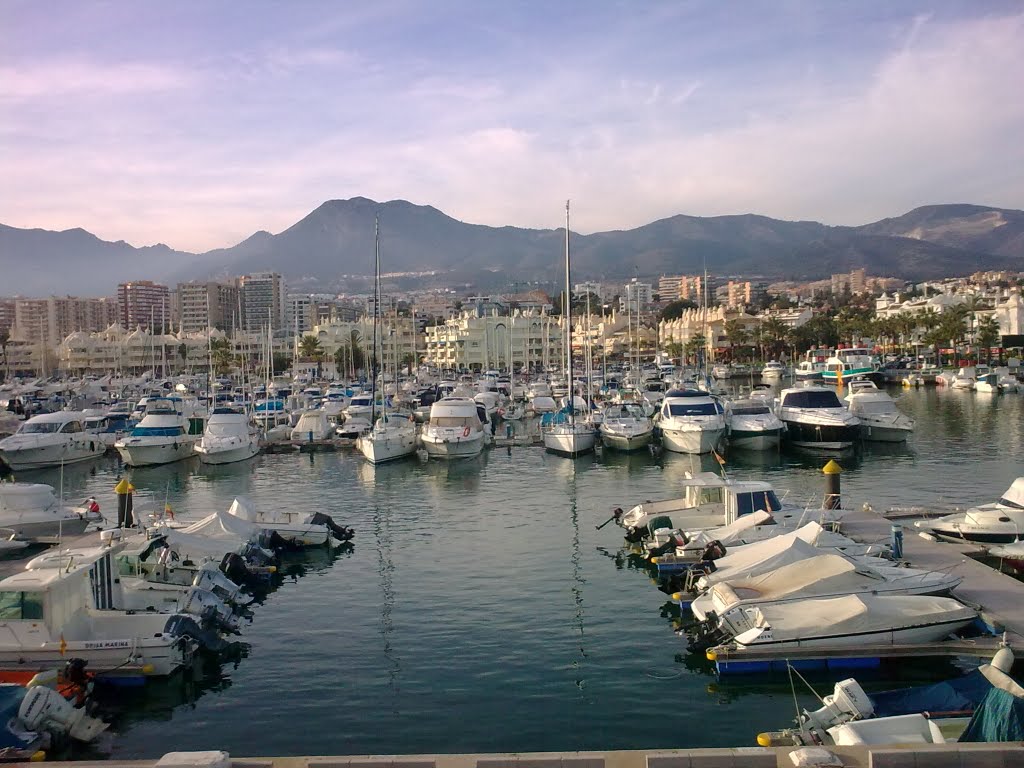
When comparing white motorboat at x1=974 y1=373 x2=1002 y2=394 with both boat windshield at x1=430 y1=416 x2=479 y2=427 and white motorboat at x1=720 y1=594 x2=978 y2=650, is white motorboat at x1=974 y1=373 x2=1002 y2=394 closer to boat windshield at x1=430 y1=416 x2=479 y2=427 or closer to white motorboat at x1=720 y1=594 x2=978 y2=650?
boat windshield at x1=430 y1=416 x2=479 y2=427

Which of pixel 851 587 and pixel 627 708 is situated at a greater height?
pixel 851 587

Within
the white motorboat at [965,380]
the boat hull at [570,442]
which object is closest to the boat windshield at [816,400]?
the boat hull at [570,442]

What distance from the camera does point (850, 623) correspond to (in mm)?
15461

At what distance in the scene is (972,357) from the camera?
100250 mm

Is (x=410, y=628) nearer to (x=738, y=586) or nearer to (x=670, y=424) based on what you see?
(x=738, y=586)

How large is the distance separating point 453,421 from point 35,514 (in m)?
21.2

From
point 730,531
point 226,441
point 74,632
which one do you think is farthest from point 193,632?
point 226,441

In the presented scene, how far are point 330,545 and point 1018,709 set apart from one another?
18952 millimetres

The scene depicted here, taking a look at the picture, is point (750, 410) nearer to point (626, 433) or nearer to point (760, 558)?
point (626, 433)

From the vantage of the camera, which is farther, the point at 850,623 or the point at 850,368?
the point at 850,368

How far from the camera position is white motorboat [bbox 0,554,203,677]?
15.1m

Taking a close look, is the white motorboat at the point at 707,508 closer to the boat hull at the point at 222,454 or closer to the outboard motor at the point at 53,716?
the outboard motor at the point at 53,716

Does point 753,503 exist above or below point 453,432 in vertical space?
above

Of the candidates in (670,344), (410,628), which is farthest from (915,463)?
(670,344)
